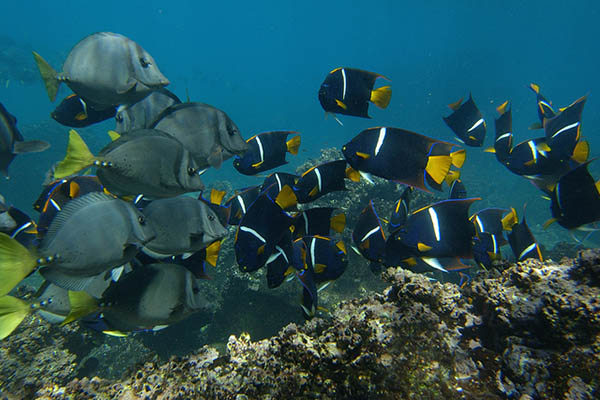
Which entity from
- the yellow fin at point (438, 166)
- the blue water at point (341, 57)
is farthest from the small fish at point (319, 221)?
the blue water at point (341, 57)

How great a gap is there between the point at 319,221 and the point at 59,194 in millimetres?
2618

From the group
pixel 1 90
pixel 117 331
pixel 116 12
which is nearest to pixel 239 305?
pixel 117 331

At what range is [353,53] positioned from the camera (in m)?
110

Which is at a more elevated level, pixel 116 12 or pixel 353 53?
pixel 116 12

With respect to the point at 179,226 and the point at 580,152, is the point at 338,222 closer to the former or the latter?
the point at 179,226

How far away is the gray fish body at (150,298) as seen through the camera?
6.01ft

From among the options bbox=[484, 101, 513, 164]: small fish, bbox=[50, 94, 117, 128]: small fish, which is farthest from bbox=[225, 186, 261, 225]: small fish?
bbox=[484, 101, 513, 164]: small fish

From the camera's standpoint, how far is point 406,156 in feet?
7.49

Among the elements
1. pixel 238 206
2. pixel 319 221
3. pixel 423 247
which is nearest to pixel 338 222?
Answer: pixel 319 221

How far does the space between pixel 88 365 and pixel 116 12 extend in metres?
186

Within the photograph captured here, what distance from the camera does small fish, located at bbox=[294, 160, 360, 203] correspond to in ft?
9.57

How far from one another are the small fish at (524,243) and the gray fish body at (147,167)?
3284 millimetres

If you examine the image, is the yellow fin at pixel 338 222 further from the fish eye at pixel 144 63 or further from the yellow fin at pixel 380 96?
the fish eye at pixel 144 63

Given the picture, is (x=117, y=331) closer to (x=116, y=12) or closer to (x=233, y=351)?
(x=233, y=351)
